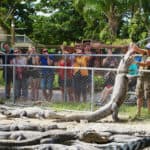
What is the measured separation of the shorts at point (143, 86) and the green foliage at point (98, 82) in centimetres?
95

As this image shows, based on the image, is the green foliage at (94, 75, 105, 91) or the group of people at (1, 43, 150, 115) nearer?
the group of people at (1, 43, 150, 115)

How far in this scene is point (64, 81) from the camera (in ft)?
45.1

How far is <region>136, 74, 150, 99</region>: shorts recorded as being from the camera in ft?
40.5

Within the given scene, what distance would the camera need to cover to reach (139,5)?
29.6 m

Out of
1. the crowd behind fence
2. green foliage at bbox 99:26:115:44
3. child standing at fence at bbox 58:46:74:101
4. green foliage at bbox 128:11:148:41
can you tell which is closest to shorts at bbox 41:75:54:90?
the crowd behind fence

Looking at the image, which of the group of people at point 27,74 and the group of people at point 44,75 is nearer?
the group of people at point 44,75

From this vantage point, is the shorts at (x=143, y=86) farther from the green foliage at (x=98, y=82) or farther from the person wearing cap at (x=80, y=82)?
the person wearing cap at (x=80, y=82)

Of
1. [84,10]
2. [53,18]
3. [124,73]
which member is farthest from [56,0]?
[124,73]

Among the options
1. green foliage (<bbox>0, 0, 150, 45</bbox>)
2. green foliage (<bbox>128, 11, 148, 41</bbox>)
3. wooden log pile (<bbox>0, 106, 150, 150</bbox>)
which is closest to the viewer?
wooden log pile (<bbox>0, 106, 150, 150</bbox>)

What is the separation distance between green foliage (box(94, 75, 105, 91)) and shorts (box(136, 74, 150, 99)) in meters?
0.95

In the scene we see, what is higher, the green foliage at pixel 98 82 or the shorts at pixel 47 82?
the green foliage at pixel 98 82

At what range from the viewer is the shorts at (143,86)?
12359mm

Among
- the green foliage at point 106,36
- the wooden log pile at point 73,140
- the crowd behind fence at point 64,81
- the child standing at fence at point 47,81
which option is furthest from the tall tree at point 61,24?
the wooden log pile at point 73,140

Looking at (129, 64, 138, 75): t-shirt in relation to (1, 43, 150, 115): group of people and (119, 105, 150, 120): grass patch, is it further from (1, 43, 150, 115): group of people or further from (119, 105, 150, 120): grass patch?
(119, 105, 150, 120): grass patch
